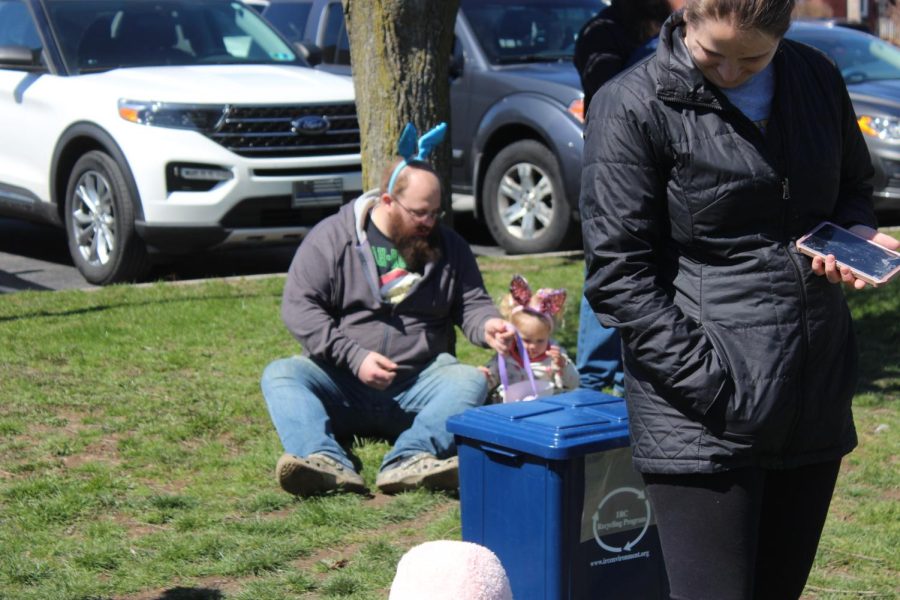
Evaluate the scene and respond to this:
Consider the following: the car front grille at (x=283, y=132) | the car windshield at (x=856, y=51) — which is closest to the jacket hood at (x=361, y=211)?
the car front grille at (x=283, y=132)

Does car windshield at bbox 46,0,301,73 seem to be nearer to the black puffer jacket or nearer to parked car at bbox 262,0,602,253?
parked car at bbox 262,0,602,253

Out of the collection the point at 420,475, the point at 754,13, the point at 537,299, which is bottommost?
the point at 420,475

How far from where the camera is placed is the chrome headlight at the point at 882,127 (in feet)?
33.0

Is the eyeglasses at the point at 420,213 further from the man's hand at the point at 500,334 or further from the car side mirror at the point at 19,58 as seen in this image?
the car side mirror at the point at 19,58

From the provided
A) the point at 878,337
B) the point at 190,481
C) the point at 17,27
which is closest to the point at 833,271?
the point at 190,481

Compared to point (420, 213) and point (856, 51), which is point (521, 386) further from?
point (856, 51)

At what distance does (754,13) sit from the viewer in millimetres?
2391

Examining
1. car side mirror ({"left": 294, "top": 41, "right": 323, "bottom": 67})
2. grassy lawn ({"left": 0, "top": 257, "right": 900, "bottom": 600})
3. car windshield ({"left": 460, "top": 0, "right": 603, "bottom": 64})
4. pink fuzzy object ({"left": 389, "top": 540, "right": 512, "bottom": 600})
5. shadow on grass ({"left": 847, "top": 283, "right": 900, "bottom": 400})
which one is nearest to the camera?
pink fuzzy object ({"left": 389, "top": 540, "right": 512, "bottom": 600})

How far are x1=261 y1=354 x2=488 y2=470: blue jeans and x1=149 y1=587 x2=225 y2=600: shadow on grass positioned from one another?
3.10 feet

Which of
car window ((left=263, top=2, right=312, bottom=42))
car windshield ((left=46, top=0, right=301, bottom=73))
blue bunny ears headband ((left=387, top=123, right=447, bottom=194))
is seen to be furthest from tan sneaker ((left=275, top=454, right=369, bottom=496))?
car window ((left=263, top=2, right=312, bottom=42))

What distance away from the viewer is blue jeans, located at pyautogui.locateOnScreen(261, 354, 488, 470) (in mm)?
4902

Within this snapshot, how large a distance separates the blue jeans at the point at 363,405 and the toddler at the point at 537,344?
0.16m

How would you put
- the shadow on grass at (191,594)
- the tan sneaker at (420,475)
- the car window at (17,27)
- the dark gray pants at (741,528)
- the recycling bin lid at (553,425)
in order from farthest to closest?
the car window at (17,27), the tan sneaker at (420,475), the shadow on grass at (191,594), the recycling bin lid at (553,425), the dark gray pants at (741,528)

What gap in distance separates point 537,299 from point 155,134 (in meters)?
3.80
